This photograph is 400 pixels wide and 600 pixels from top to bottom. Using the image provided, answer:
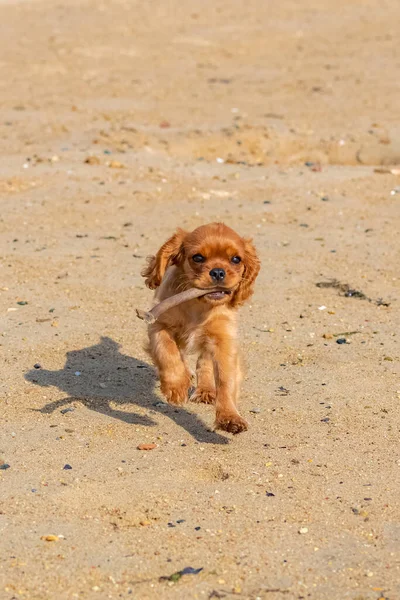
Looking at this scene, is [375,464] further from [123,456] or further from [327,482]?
[123,456]

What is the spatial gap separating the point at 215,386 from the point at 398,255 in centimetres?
375

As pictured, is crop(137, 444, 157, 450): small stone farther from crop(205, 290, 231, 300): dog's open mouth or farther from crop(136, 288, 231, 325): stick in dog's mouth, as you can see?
crop(205, 290, 231, 300): dog's open mouth

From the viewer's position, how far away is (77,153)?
39.7 feet

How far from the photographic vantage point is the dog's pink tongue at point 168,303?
5.90m

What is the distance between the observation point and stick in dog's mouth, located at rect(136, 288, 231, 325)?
19.4 feet

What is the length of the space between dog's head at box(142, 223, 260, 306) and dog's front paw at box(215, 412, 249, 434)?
2.23 feet

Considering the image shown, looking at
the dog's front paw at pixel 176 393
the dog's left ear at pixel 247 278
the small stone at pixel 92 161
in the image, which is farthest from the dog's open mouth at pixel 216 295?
the small stone at pixel 92 161

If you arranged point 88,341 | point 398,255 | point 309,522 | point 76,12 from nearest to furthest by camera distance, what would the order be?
point 309,522
point 88,341
point 398,255
point 76,12

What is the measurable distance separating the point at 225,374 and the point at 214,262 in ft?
2.15

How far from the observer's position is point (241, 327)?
7852mm

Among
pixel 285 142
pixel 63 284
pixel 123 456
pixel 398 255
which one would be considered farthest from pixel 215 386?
pixel 285 142

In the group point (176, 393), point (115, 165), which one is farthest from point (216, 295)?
point (115, 165)

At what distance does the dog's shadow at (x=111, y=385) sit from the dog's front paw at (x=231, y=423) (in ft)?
0.80

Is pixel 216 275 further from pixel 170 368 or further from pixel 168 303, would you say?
pixel 170 368
